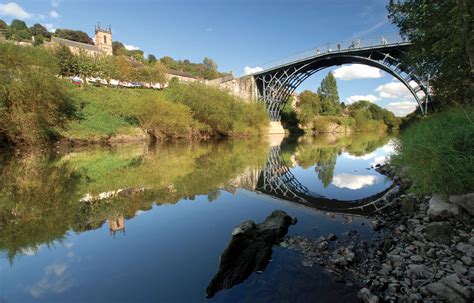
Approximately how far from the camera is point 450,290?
3119 mm

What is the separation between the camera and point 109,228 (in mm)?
6520

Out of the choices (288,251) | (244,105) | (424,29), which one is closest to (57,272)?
(288,251)

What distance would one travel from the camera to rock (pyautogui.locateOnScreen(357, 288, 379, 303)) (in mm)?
3396

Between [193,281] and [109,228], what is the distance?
346 cm

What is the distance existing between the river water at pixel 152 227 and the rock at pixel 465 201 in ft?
5.69

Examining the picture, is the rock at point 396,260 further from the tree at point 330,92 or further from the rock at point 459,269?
the tree at point 330,92

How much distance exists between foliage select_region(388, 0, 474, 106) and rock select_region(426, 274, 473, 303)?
17.5 ft

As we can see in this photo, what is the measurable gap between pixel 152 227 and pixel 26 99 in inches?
827

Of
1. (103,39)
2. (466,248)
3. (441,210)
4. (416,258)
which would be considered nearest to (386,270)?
(416,258)

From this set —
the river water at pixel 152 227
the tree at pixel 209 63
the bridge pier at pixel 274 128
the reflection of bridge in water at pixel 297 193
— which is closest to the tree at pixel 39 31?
the tree at pixel 209 63

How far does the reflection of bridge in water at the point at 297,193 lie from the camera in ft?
26.7

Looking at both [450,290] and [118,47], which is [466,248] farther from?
[118,47]

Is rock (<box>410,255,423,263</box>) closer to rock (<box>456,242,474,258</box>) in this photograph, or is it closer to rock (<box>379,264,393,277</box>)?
rock (<box>379,264,393,277</box>)

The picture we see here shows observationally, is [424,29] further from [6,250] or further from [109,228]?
[6,250]
